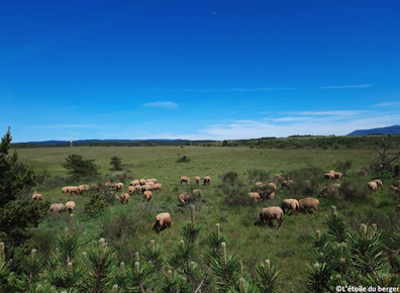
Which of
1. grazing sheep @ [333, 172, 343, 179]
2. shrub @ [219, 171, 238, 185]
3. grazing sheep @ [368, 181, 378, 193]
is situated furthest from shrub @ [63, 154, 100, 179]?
grazing sheep @ [368, 181, 378, 193]

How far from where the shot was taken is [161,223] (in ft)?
35.8

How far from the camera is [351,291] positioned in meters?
1.65

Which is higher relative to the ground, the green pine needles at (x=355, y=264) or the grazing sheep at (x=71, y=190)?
the green pine needles at (x=355, y=264)

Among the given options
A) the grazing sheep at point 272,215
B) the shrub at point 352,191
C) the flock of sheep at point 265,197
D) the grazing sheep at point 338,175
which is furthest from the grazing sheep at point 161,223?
the grazing sheep at point 338,175

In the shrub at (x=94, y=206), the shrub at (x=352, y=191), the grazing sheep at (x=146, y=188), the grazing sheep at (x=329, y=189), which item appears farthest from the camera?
the grazing sheep at (x=146, y=188)

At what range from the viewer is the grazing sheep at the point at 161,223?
10.9m

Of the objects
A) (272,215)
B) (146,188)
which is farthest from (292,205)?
(146,188)

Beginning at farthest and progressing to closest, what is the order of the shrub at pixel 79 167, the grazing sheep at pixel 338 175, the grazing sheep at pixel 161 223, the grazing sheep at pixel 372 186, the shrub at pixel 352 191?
the shrub at pixel 79 167, the grazing sheep at pixel 338 175, the grazing sheep at pixel 372 186, the shrub at pixel 352 191, the grazing sheep at pixel 161 223

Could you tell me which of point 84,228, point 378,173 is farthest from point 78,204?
point 378,173

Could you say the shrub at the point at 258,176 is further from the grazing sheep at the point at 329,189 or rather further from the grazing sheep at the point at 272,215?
the grazing sheep at the point at 272,215

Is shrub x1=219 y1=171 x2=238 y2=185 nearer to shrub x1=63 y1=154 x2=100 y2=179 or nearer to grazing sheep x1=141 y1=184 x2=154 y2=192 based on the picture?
grazing sheep x1=141 y1=184 x2=154 y2=192

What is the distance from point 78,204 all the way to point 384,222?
60.3 ft

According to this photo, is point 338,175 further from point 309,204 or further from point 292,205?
point 292,205

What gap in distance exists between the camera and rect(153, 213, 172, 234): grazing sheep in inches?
428
